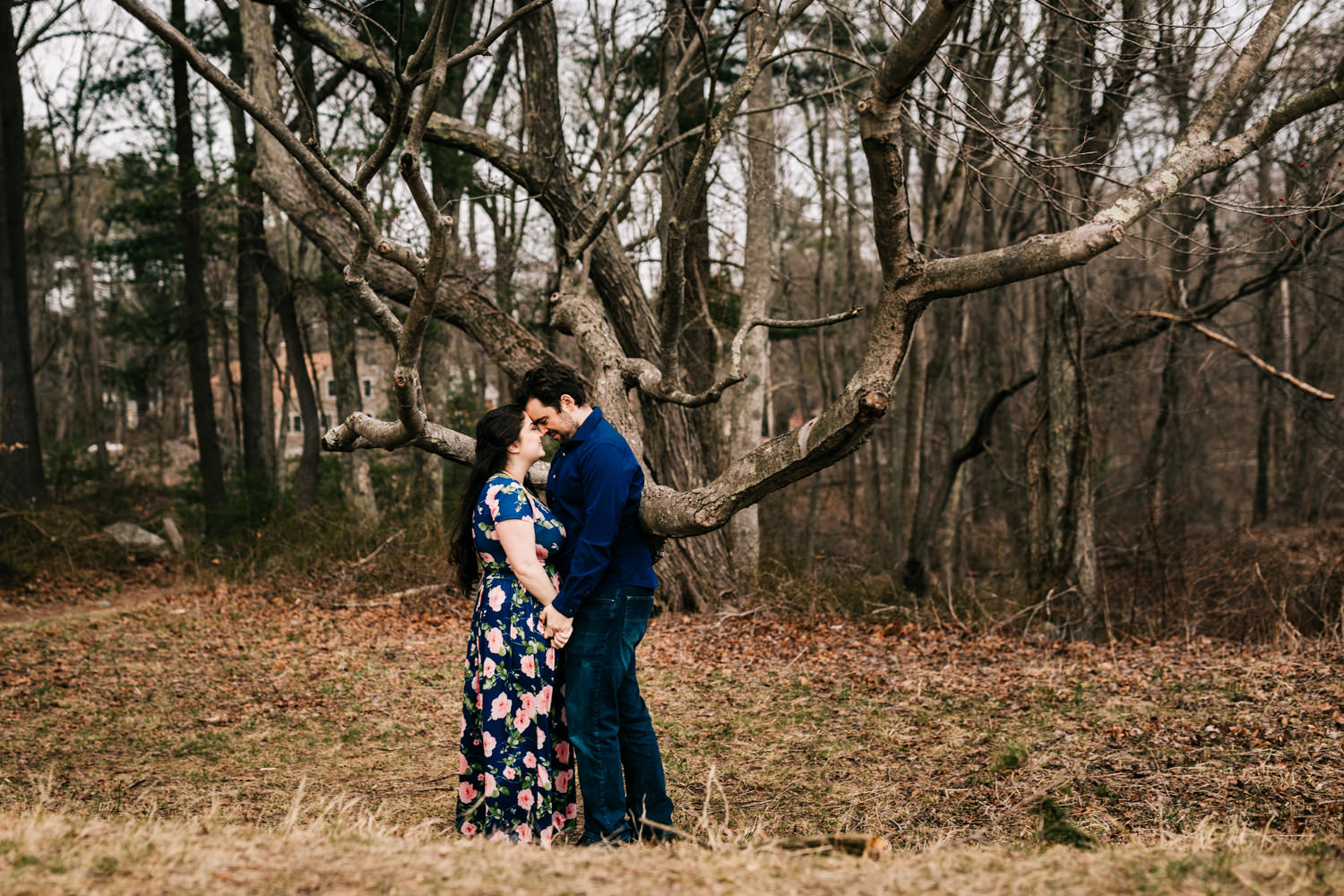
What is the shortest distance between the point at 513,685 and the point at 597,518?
81 centimetres

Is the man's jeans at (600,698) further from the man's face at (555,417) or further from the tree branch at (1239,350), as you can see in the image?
the tree branch at (1239,350)

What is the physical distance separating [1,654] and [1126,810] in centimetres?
864

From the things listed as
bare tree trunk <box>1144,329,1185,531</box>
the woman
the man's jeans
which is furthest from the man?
bare tree trunk <box>1144,329,1185,531</box>

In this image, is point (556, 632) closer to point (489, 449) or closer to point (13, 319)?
point (489, 449)

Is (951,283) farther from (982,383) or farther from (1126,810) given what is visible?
(982,383)

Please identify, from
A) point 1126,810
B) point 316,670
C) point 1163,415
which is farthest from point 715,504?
point 1163,415

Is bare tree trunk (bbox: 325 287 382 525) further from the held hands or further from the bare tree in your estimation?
the held hands

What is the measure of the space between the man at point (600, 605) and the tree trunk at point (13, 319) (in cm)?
1245

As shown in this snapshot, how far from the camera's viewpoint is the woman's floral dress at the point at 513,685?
3.92 meters

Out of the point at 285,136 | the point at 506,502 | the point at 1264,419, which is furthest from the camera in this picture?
the point at 1264,419

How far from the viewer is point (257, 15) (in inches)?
405

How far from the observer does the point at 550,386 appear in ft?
13.4

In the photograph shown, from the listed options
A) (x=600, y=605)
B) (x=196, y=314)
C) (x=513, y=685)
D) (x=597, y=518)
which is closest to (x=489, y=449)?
(x=597, y=518)

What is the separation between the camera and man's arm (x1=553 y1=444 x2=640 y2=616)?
373cm
